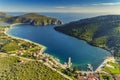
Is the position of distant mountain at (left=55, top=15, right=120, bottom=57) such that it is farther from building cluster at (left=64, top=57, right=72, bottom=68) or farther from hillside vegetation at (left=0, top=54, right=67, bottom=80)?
hillside vegetation at (left=0, top=54, right=67, bottom=80)

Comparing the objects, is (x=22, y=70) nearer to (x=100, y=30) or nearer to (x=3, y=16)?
(x=3, y=16)

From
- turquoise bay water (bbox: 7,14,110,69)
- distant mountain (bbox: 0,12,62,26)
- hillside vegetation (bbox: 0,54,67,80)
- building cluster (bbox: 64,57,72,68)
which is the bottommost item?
hillside vegetation (bbox: 0,54,67,80)

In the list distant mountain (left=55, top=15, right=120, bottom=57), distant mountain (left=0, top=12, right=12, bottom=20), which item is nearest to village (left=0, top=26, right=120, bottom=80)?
distant mountain (left=0, top=12, right=12, bottom=20)

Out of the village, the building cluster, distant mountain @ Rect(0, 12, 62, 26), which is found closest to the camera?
the building cluster

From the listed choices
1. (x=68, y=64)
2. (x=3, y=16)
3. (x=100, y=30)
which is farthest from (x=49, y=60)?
(x=100, y=30)

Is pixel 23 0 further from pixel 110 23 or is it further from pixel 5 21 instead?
pixel 110 23

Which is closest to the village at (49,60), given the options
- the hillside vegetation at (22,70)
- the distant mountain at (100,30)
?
the hillside vegetation at (22,70)
